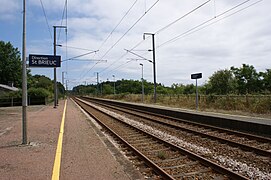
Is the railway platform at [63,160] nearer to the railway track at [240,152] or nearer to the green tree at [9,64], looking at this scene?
the railway track at [240,152]

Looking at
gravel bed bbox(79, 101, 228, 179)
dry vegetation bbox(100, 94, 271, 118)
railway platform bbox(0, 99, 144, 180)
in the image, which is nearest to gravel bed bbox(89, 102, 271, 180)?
gravel bed bbox(79, 101, 228, 179)

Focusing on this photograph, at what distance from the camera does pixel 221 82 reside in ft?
135

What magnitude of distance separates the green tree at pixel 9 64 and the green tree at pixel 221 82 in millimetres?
65633

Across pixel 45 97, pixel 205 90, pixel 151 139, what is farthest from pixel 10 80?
pixel 151 139

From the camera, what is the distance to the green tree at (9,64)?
85938 mm

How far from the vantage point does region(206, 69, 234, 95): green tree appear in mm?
40781

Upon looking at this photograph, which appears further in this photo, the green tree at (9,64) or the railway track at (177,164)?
the green tree at (9,64)

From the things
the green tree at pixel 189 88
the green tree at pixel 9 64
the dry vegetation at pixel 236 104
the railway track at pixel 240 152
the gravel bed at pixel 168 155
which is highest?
the green tree at pixel 9 64

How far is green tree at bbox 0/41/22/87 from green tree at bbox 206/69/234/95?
65.6 m

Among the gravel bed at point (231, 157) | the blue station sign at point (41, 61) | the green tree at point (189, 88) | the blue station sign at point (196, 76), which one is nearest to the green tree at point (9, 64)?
the green tree at point (189, 88)

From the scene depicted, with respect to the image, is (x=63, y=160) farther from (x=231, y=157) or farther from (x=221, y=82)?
(x=221, y=82)

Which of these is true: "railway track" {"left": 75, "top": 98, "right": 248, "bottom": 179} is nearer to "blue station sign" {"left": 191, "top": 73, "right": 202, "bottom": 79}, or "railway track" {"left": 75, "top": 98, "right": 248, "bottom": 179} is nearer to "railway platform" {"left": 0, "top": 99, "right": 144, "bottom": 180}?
"railway platform" {"left": 0, "top": 99, "right": 144, "bottom": 180}

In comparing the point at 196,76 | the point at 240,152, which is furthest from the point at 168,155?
the point at 196,76

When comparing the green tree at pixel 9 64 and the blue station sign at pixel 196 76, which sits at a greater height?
the green tree at pixel 9 64
